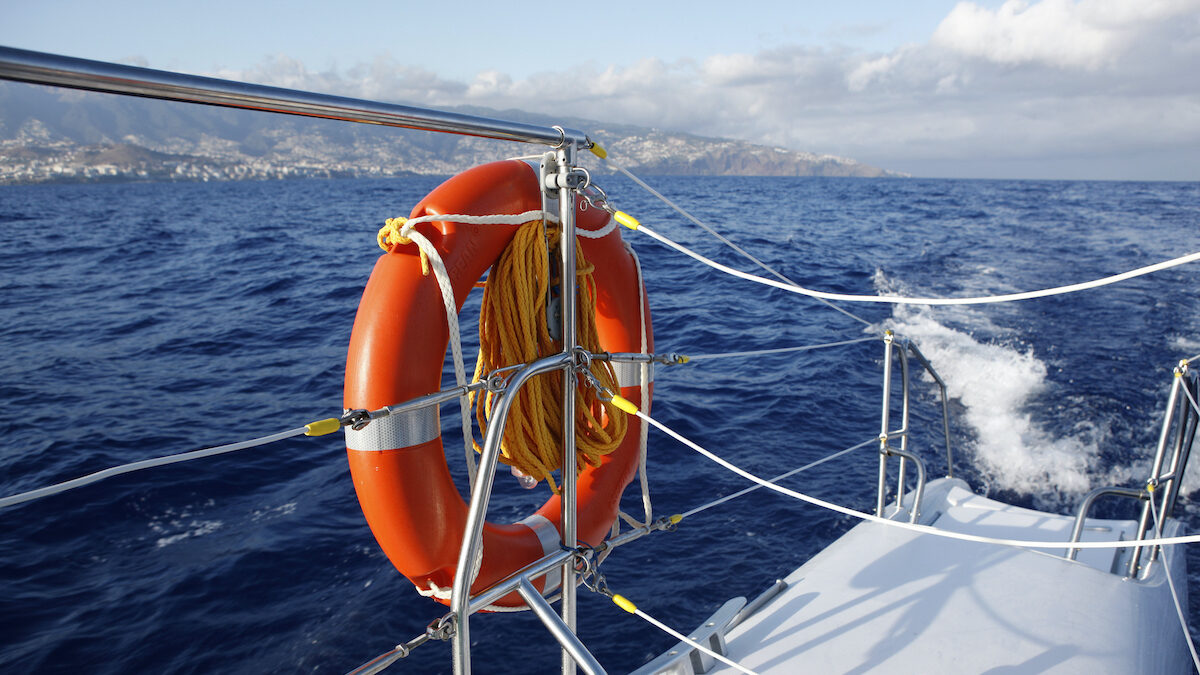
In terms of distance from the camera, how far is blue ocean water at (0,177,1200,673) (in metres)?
2.98

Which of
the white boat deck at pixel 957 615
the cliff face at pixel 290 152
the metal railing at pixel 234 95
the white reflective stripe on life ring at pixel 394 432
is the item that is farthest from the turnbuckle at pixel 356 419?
the cliff face at pixel 290 152

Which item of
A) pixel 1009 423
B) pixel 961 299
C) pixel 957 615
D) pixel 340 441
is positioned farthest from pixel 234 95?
pixel 1009 423

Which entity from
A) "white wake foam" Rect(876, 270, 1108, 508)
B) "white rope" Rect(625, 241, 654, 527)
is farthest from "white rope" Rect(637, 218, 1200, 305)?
"white wake foam" Rect(876, 270, 1108, 508)

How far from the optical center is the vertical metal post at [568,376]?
1.45 meters

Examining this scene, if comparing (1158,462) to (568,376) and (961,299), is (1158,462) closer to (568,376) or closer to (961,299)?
(961,299)

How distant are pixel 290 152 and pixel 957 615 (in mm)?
144328

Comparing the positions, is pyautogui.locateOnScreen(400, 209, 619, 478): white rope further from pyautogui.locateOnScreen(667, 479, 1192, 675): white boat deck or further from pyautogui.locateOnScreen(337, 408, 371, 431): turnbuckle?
pyautogui.locateOnScreen(667, 479, 1192, 675): white boat deck

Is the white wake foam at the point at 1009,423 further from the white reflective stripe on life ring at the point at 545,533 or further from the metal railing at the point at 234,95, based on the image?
the metal railing at the point at 234,95

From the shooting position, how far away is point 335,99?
3.68 feet

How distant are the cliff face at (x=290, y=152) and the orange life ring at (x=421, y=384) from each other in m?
27.0

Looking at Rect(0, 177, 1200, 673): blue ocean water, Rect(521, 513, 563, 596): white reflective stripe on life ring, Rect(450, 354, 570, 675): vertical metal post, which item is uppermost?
Rect(450, 354, 570, 675): vertical metal post

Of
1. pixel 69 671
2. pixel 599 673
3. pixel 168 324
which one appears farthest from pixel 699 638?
pixel 168 324

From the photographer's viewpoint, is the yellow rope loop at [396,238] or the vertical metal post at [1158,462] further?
the vertical metal post at [1158,462]

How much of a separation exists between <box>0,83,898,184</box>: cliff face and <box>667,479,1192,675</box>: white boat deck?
2695 centimetres
